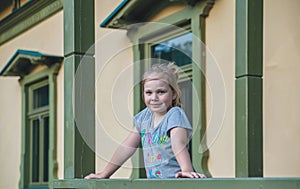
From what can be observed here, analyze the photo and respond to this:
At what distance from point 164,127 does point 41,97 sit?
6.90m

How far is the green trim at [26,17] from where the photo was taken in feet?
32.4

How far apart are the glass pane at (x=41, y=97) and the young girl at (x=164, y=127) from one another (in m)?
6.51

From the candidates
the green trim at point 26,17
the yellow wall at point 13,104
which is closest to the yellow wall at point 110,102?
the green trim at point 26,17

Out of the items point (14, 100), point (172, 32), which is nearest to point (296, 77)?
point (172, 32)

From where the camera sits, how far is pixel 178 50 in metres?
6.88

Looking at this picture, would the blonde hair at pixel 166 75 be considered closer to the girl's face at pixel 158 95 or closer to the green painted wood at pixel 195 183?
the girl's face at pixel 158 95

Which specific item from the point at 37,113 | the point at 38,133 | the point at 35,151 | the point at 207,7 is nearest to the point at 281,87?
the point at 207,7

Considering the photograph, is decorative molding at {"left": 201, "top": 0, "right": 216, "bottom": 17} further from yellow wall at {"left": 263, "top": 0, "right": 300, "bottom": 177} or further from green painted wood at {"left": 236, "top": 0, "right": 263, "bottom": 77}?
green painted wood at {"left": 236, "top": 0, "right": 263, "bottom": 77}

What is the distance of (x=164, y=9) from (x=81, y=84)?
11.6ft

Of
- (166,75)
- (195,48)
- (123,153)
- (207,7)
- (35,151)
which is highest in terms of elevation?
(207,7)

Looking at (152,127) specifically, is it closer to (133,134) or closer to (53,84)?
(133,134)

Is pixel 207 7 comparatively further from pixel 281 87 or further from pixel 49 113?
pixel 49 113

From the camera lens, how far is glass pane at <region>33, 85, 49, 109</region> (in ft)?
33.1

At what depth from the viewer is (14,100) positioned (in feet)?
36.6
